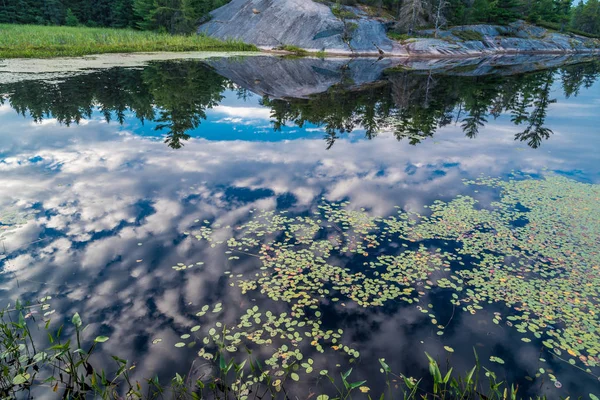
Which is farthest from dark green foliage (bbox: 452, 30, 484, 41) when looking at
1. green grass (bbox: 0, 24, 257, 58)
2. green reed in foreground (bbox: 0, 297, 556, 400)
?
green reed in foreground (bbox: 0, 297, 556, 400)

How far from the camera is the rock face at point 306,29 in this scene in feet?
175

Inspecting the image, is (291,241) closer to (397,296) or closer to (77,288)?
(397,296)

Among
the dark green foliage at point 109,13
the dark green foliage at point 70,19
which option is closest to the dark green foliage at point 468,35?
the dark green foliage at point 109,13

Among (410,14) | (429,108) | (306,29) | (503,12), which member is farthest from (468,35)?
(429,108)

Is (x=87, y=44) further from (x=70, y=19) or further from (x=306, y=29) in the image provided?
(x=70, y=19)

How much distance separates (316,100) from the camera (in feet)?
69.6

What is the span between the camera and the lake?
5.00 meters

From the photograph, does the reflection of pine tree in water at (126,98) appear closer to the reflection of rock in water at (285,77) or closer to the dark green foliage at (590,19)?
the reflection of rock in water at (285,77)

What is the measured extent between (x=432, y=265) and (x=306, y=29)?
55.2 meters

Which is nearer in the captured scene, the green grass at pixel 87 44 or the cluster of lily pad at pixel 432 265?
the cluster of lily pad at pixel 432 265

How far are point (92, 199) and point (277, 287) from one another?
5.89 metres

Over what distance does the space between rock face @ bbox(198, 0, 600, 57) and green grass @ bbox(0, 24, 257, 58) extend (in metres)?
7.06

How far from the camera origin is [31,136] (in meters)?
13.3

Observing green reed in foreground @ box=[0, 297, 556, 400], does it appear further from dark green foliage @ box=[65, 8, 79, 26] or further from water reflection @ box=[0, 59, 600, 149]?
dark green foliage @ box=[65, 8, 79, 26]
